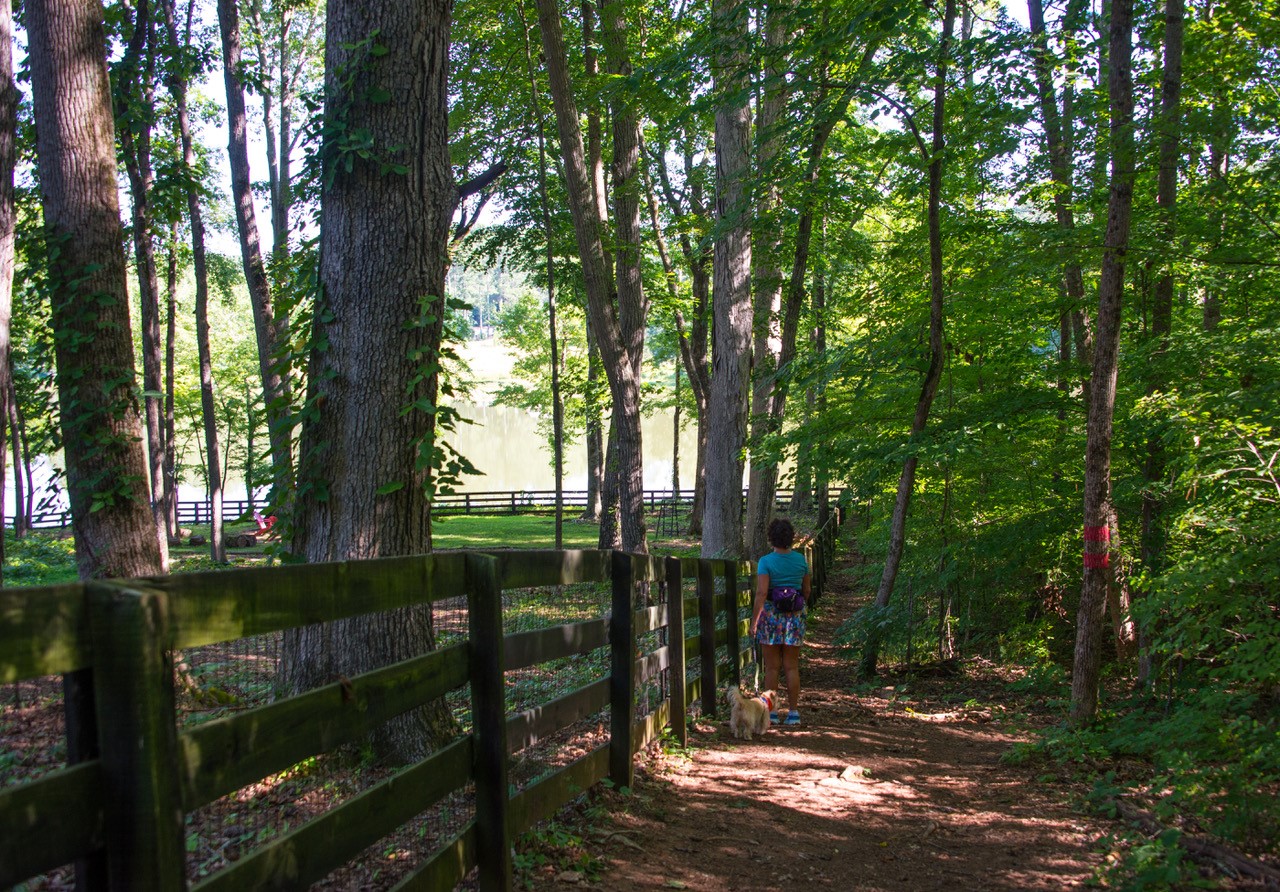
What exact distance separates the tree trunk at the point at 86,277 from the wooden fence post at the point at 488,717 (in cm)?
465

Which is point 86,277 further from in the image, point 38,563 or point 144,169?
point 38,563

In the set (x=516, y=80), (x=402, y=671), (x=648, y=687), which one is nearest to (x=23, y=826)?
(x=402, y=671)

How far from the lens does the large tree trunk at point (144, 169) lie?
10.9 meters

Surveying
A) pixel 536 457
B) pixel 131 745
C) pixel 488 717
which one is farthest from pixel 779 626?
pixel 536 457

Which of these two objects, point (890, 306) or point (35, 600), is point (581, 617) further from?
point (890, 306)

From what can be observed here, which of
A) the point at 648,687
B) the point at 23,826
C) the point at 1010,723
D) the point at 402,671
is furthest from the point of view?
the point at 1010,723

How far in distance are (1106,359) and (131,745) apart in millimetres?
6665

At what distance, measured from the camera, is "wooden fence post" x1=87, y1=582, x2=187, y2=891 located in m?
1.80

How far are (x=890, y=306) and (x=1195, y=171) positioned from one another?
3.40m

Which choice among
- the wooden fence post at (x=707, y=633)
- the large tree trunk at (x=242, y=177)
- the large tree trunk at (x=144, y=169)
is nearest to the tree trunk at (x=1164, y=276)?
the wooden fence post at (x=707, y=633)

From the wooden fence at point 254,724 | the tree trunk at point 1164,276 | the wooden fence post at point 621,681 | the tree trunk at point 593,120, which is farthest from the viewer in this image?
the tree trunk at point 593,120

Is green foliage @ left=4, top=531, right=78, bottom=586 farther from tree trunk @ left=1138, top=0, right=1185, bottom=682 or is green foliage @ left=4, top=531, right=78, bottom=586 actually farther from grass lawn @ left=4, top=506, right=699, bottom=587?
tree trunk @ left=1138, top=0, right=1185, bottom=682

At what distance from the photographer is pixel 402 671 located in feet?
10.1

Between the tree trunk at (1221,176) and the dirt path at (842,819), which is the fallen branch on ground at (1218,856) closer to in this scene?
the dirt path at (842,819)
